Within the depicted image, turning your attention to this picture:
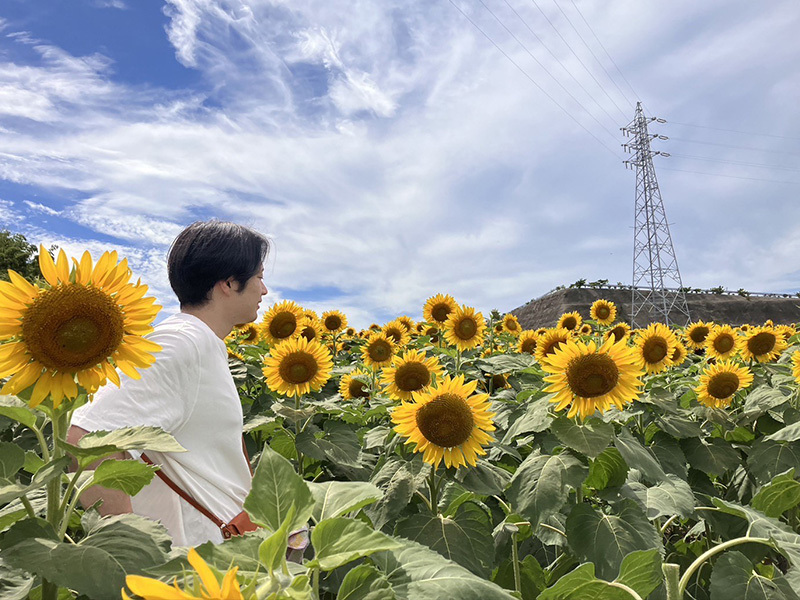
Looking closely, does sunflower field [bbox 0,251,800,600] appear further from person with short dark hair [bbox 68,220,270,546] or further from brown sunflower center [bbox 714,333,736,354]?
brown sunflower center [bbox 714,333,736,354]

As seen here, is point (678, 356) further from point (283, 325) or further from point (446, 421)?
point (446, 421)

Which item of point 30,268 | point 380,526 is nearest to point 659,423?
point 380,526

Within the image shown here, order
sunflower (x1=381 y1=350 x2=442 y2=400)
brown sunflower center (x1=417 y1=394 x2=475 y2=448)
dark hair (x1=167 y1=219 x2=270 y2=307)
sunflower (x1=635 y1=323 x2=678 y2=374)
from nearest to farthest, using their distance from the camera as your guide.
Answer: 1. brown sunflower center (x1=417 y1=394 x2=475 y2=448)
2. dark hair (x1=167 y1=219 x2=270 y2=307)
3. sunflower (x1=381 y1=350 x2=442 y2=400)
4. sunflower (x1=635 y1=323 x2=678 y2=374)

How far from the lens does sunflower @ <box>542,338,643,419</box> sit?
2711 millimetres

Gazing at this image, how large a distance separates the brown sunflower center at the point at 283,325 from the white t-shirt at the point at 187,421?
343cm

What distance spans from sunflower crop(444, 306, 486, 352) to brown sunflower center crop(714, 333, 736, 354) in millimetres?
2465

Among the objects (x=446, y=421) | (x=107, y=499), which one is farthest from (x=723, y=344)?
(x=107, y=499)

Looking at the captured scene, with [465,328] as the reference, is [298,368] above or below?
below

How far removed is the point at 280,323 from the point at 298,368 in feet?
6.00

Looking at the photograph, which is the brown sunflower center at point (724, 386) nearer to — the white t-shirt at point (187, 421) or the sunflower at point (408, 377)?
the sunflower at point (408, 377)

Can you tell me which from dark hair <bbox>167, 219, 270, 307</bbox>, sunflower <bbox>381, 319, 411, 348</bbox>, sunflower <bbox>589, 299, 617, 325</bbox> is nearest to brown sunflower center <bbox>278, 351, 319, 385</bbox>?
dark hair <bbox>167, 219, 270, 307</bbox>

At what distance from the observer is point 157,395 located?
2125mm

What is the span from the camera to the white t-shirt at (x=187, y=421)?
80.7 inches

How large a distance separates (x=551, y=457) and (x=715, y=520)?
1.25 metres
